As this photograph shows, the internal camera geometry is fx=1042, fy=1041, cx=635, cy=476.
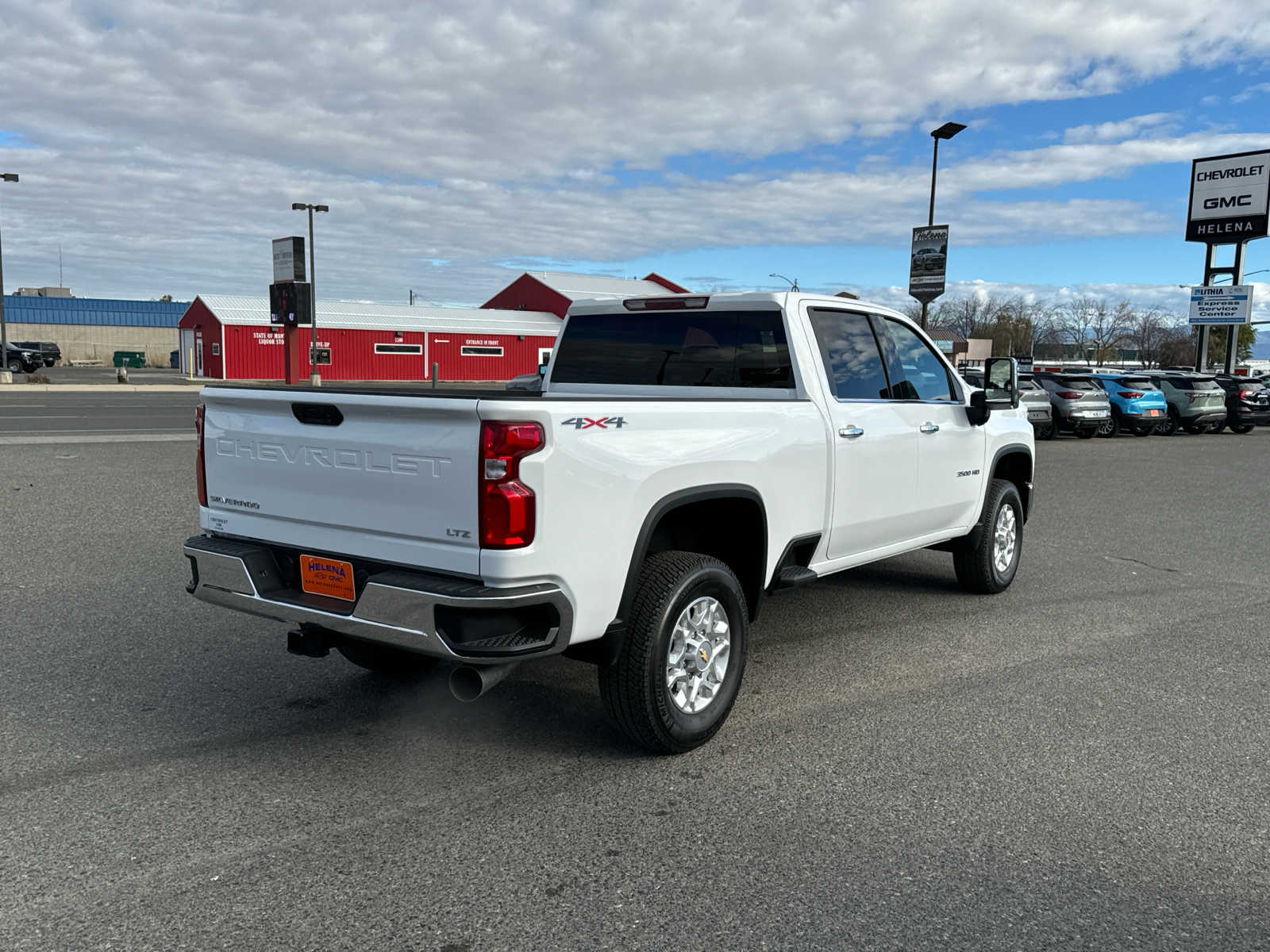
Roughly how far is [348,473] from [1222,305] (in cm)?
4887

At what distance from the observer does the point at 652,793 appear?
4.00 m

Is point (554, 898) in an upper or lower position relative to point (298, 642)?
lower

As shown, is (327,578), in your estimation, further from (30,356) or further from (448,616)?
(30,356)

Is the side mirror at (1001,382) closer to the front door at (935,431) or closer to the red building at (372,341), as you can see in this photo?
the front door at (935,431)

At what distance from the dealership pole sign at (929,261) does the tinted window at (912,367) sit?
21.8 meters

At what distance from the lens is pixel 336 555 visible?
13.2 feet

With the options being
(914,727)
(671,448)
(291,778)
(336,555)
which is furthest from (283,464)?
(914,727)

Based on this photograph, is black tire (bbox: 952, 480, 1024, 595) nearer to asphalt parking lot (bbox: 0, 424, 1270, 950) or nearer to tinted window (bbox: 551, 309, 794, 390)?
asphalt parking lot (bbox: 0, 424, 1270, 950)

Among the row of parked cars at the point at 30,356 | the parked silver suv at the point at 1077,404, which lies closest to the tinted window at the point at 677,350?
the parked silver suv at the point at 1077,404

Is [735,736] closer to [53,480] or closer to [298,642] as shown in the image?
[298,642]

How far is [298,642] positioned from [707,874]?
6.26 feet

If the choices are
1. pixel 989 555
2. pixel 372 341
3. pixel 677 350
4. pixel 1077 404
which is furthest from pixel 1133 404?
pixel 372 341

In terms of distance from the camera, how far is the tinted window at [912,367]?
6.02 meters

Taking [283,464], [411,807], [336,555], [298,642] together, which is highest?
[283,464]
